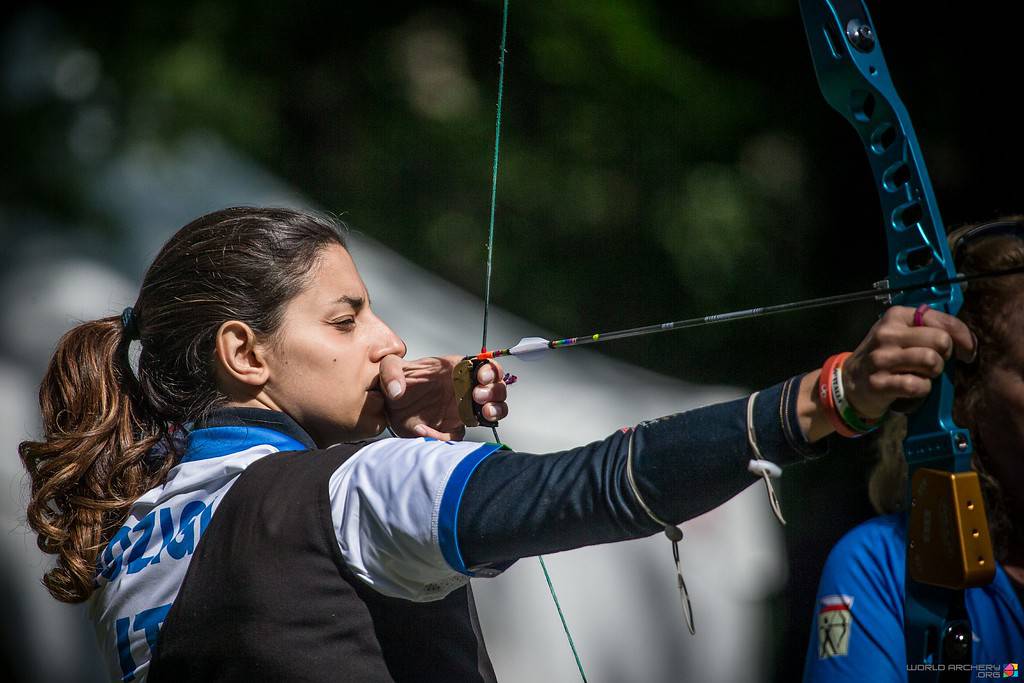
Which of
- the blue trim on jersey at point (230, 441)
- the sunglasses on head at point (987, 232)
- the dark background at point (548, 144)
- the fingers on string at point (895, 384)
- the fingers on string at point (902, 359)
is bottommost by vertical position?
the fingers on string at point (895, 384)

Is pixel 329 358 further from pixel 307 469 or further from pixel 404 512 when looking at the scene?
pixel 404 512

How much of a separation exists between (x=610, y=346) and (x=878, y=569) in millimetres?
1403

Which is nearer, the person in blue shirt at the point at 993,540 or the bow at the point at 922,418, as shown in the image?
the bow at the point at 922,418

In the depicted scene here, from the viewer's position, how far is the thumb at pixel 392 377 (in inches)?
53.0

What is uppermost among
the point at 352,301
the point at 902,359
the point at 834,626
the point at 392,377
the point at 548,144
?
the point at 548,144

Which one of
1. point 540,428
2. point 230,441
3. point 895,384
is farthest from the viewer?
point 540,428

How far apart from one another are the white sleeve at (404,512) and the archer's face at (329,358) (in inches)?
11.5

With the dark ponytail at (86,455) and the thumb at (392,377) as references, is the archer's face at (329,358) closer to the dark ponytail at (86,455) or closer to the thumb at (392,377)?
the thumb at (392,377)

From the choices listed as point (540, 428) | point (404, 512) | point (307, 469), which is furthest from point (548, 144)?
point (404, 512)

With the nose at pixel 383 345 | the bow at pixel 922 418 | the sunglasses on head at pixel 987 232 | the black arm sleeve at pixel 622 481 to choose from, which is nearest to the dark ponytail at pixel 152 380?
the nose at pixel 383 345

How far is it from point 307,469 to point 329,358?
0.94ft

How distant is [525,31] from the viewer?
2.70m

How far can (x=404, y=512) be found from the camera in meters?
0.98

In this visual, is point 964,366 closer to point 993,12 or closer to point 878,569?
point 878,569
